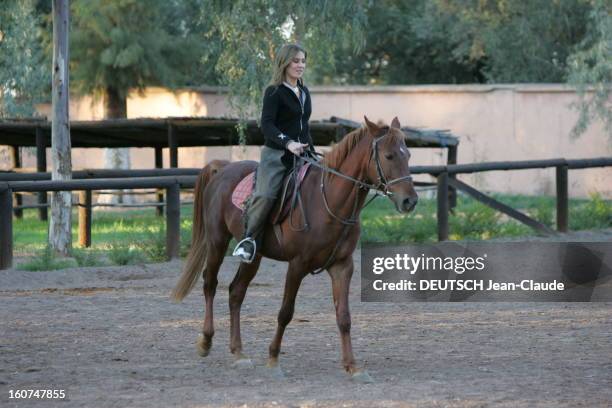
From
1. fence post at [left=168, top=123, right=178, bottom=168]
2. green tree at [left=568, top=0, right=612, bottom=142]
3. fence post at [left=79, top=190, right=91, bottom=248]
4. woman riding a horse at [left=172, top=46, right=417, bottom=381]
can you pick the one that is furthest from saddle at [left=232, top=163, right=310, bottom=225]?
green tree at [left=568, top=0, right=612, bottom=142]

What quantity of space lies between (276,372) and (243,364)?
47 centimetres

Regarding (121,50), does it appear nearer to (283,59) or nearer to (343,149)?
(283,59)

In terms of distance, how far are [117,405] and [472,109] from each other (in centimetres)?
2512

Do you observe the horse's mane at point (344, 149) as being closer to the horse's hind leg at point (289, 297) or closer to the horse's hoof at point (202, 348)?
the horse's hind leg at point (289, 297)

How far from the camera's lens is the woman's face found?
8.43 meters

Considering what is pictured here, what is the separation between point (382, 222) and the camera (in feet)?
56.9

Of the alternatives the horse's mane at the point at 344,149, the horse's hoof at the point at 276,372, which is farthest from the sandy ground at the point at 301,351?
the horse's mane at the point at 344,149

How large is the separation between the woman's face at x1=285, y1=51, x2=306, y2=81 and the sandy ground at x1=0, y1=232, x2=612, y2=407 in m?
2.02

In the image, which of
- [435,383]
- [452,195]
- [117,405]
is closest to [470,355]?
[435,383]

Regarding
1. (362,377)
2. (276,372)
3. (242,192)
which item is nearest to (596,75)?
(242,192)

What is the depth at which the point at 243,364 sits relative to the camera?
330 inches

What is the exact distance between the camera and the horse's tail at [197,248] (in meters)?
9.60

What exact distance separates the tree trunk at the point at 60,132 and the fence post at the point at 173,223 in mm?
1781

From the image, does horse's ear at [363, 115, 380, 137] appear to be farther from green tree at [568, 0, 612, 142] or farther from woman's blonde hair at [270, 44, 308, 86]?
green tree at [568, 0, 612, 142]
